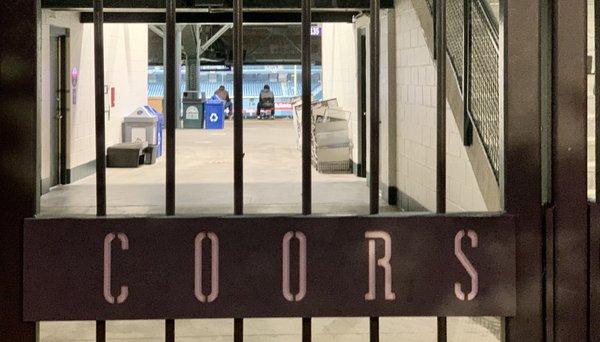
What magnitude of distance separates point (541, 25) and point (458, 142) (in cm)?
497

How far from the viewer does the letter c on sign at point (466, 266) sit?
1858 millimetres

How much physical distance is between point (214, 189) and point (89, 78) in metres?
3.37

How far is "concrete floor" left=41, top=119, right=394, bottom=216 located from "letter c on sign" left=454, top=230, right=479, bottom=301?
15.9 ft

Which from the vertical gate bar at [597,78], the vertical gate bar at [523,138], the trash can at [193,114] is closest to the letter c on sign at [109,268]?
the vertical gate bar at [523,138]

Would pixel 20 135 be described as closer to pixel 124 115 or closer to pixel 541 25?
pixel 541 25

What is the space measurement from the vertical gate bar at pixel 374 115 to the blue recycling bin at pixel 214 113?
21747mm

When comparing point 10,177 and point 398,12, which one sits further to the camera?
point 398,12

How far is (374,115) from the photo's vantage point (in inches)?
75.7

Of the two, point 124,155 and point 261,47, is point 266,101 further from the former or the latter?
point 124,155

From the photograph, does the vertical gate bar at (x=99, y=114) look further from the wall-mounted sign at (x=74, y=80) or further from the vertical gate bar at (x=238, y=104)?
the wall-mounted sign at (x=74, y=80)

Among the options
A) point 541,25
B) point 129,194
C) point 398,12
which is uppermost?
point 398,12

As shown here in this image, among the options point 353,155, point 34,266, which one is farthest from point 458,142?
point 353,155

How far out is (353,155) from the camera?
1309cm

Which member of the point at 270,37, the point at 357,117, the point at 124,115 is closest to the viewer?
the point at 357,117
